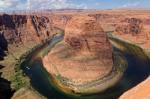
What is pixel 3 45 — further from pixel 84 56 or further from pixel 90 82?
pixel 90 82

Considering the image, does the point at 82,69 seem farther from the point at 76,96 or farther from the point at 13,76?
the point at 13,76

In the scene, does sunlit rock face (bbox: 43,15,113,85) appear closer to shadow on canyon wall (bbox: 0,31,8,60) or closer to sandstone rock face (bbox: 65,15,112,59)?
sandstone rock face (bbox: 65,15,112,59)

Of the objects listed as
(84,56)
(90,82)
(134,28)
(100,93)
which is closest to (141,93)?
(100,93)

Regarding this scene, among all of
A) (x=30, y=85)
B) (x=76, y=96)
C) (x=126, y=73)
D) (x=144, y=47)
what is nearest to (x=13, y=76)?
(x=30, y=85)

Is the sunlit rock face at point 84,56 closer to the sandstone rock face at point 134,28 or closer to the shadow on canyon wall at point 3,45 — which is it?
the shadow on canyon wall at point 3,45

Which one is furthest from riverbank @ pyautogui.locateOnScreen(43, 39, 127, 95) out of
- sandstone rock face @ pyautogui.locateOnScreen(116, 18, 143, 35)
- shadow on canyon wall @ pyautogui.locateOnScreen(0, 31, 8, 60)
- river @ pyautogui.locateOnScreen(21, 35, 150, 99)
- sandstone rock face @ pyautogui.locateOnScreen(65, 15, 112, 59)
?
sandstone rock face @ pyautogui.locateOnScreen(116, 18, 143, 35)

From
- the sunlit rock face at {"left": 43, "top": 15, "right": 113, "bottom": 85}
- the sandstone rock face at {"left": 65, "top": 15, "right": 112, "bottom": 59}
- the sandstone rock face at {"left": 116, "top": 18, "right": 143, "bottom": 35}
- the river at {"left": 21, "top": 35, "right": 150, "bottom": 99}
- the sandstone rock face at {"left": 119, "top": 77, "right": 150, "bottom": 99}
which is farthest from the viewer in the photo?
the sandstone rock face at {"left": 116, "top": 18, "right": 143, "bottom": 35}

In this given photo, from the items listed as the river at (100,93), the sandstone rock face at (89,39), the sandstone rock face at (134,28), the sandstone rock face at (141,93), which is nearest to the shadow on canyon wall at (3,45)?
the river at (100,93)

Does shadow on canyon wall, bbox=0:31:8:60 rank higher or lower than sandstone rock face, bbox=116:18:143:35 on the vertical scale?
lower
